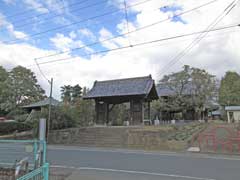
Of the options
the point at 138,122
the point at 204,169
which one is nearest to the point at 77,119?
the point at 138,122

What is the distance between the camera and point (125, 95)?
91.5ft

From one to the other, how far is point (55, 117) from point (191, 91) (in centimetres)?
1636

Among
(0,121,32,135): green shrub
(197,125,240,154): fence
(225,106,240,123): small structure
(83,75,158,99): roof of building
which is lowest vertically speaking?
(197,125,240,154): fence

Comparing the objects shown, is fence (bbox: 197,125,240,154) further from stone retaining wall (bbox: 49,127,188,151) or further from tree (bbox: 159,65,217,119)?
tree (bbox: 159,65,217,119)

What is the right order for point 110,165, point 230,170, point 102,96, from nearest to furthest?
point 230,170
point 110,165
point 102,96

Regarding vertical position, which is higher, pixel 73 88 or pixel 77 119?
pixel 73 88

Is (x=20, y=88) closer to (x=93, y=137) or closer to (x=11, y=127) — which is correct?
(x=11, y=127)

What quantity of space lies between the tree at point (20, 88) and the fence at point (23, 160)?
3424 centimetres

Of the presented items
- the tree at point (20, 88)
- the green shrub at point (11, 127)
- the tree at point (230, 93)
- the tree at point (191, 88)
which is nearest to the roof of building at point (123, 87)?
the tree at point (191, 88)

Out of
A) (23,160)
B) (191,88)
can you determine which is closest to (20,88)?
(191,88)

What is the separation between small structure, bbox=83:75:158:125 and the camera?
2787 centimetres

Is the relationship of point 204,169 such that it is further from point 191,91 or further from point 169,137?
point 191,91

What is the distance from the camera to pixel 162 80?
1314 inches

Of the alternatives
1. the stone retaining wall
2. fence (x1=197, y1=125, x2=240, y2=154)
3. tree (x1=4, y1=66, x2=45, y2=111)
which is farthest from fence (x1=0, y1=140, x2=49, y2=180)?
tree (x1=4, y1=66, x2=45, y2=111)
